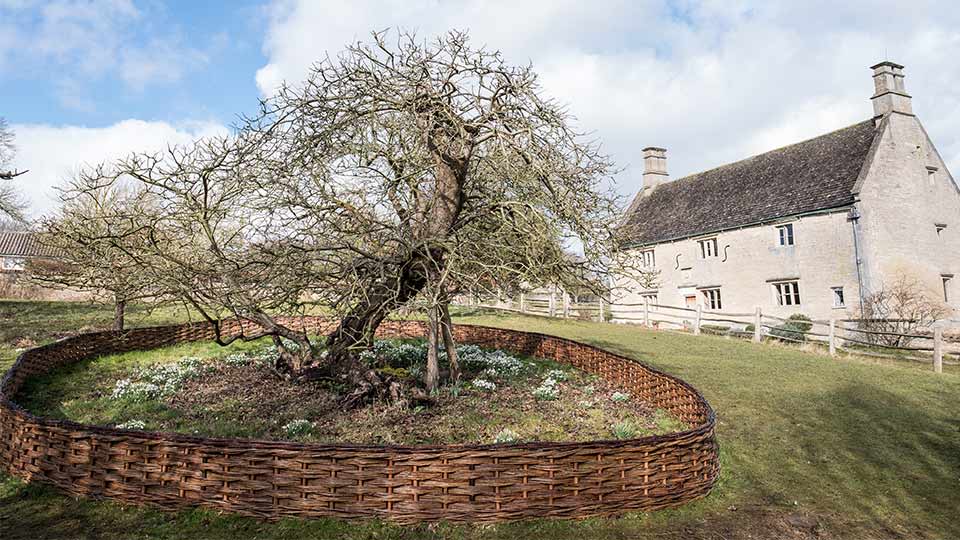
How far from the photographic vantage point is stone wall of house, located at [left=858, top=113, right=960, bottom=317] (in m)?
24.7

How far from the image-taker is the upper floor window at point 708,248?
31.4 m

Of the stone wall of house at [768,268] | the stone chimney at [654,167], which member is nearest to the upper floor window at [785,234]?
the stone wall of house at [768,268]

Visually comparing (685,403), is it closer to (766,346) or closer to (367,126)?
(367,126)

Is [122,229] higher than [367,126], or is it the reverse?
[367,126]

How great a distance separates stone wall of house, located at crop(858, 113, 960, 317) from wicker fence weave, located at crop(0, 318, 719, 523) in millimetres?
23652

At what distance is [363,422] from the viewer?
894cm

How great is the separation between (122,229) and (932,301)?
31.8 metres

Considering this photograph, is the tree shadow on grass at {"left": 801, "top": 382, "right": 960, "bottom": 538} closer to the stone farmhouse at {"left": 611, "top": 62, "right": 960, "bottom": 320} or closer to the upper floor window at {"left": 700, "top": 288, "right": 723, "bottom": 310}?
the stone farmhouse at {"left": 611, "top": 62, "right": 960, "bottom": 320}

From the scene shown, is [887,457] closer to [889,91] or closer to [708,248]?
[708,248]

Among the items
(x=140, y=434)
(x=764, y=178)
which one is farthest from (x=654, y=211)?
(x=140, y=434)

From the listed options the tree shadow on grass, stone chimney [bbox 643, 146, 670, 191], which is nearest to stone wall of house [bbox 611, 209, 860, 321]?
stone chimney [bbox 643, 146, 670, 191]

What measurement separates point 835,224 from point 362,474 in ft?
88.3

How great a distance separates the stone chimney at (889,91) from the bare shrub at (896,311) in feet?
28.4

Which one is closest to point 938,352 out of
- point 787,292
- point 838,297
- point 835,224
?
point 838,297
